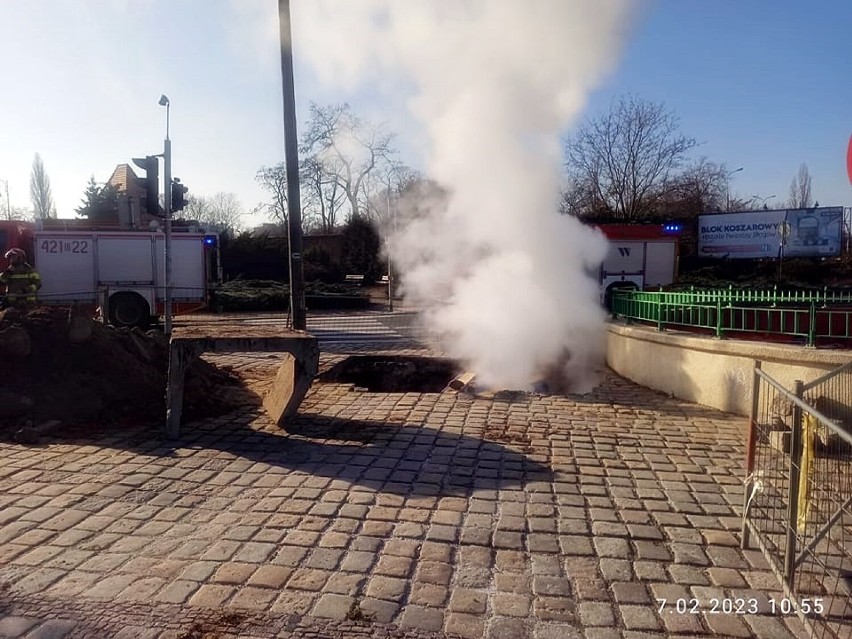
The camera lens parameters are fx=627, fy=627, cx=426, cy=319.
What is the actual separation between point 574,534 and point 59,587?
3095mm

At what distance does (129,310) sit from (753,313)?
16.0 metres

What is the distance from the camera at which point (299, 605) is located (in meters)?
3.28

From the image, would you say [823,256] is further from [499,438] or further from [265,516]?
[265,516]

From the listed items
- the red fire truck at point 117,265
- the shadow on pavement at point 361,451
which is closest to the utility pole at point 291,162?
the shadow on pavement at point 361,451

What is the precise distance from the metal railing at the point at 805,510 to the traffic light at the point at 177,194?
1064 centimetres

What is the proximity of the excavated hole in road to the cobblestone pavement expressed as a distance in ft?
11.8

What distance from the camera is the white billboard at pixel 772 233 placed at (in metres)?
26.0

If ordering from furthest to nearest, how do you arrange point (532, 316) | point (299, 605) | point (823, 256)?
point (823, 256) < point (532, 316) < point (299, 605)

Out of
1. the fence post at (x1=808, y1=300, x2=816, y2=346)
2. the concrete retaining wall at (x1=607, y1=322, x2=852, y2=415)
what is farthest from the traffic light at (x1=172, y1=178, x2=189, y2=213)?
the fence post at (x1=808, y1=300, x2=816, y2=346)

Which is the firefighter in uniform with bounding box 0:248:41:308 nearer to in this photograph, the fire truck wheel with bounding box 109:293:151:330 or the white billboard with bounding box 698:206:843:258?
the fire truck wheel with bounding box 109:293:151:330

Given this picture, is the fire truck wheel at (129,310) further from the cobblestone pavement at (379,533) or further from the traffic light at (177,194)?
the cobblestone pavement at (379,533)

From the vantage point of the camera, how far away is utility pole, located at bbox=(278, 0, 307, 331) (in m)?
11.1

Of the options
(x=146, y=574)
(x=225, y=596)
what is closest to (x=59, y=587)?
(x=146, y=574)

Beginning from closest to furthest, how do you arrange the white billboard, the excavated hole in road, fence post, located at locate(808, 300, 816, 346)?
fence post, located at locate(808, 300, 816, 346), the excavated hole in road, the white billboard
